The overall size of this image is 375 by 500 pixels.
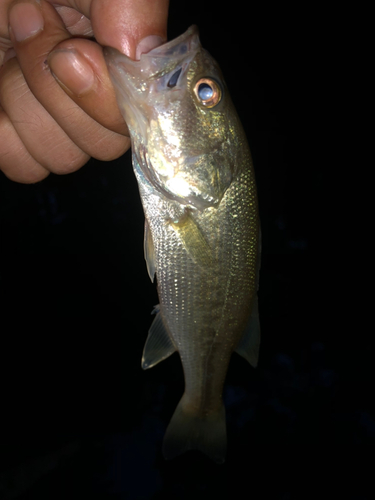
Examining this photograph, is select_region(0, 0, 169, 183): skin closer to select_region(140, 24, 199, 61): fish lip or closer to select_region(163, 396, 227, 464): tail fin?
select_region(140, 24, 199, 61): fish lip

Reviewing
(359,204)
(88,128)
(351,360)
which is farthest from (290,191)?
(88,128)

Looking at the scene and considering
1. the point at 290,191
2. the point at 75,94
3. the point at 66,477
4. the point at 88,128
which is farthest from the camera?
the point at 290,191

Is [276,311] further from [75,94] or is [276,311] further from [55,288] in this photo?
[75,94]

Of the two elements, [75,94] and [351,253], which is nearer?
[75,94]

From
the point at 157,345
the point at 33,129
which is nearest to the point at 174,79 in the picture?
the point at 33,129

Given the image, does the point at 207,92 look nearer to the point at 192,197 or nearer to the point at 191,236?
the point at 192,197

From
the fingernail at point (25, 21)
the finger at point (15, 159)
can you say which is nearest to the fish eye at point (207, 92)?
the fingernail at point (25, 21)

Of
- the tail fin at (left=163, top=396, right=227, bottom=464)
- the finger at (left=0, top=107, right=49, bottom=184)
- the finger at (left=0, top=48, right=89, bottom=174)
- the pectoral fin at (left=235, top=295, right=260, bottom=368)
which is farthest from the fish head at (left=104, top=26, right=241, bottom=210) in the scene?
the tail fin at (left=163, top=396, right=227, bottom=464)
